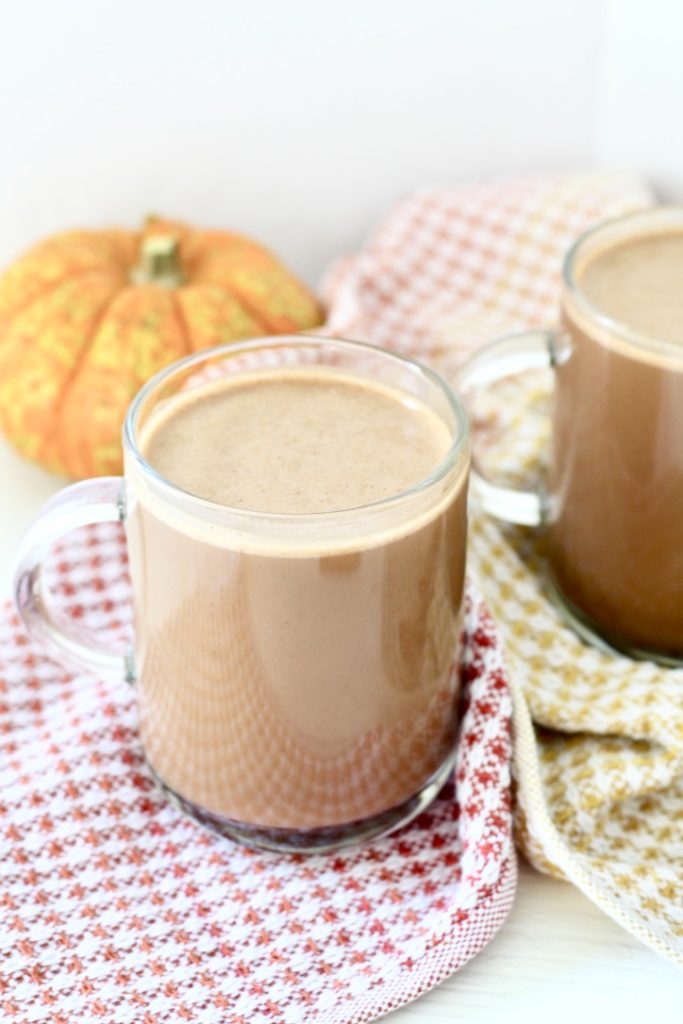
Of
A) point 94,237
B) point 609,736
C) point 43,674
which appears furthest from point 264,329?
point 609,736

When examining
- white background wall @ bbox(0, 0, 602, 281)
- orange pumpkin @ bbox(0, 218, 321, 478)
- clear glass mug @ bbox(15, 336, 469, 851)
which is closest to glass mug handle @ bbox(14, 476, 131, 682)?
clear glass mug @ bbox(15, 336, 469, 851)

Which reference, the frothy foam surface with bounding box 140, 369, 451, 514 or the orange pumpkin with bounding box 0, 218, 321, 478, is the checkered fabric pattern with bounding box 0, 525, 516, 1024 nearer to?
the frothy foam surface with bounding box 140, 369, 451, 514

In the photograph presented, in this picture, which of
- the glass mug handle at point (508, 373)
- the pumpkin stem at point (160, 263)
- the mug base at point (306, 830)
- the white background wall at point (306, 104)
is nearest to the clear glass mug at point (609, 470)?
the glass mug handle at point (508, 373)

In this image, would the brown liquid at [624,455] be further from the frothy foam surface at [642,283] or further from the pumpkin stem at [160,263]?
the pumpkin stem at [160,263]

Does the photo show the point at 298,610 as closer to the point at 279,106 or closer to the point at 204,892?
the point at 204,892

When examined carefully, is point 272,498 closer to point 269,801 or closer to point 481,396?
point 269,801

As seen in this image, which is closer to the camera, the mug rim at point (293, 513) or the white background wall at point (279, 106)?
the mug rim at point (293, 513)

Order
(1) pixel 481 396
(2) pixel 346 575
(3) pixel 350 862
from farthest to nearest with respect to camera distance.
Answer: (1) pixel 481 396 < (3) pixel 350 862 < (2) pixel 346 575
